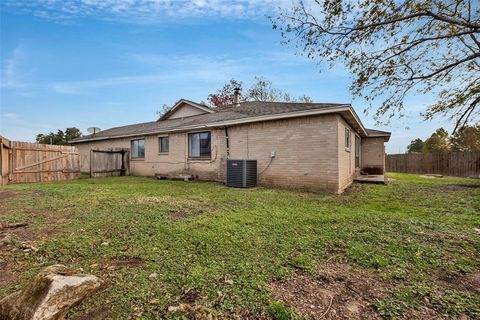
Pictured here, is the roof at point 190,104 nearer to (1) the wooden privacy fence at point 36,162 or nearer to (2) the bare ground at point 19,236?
(1) the wooden privacy fence at point 36,162

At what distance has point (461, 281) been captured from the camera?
7.55ft

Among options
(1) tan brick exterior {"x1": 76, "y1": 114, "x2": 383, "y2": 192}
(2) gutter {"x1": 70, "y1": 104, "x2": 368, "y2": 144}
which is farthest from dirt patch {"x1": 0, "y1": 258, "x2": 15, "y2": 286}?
(2) gutter {"x1": 70, "y1": 104, "x2": 368, "y2": 144}

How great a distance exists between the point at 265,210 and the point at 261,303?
3172 mm

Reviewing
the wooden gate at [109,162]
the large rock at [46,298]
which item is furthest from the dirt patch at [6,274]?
the wooden gate at [109,162]

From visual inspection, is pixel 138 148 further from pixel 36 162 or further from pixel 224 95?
pixel 224 95

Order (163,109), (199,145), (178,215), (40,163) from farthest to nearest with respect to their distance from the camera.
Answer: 1. (163,109)
2. (199,145)
3. (40,163)
4. (178,215)

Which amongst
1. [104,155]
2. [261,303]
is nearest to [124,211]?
[261,303]

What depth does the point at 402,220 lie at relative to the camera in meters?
4.34

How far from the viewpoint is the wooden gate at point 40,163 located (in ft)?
32.5

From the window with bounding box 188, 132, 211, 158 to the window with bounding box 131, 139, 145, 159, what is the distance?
151 inches

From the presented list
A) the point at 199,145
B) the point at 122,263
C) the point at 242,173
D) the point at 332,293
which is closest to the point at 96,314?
the point at 122,263

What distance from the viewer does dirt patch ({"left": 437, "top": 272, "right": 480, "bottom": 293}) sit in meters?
2.19

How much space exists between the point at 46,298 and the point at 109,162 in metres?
13.4

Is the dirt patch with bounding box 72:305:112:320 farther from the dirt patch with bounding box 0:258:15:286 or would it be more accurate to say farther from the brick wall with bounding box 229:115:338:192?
the brick wall with bounding box 229:115:338:192
